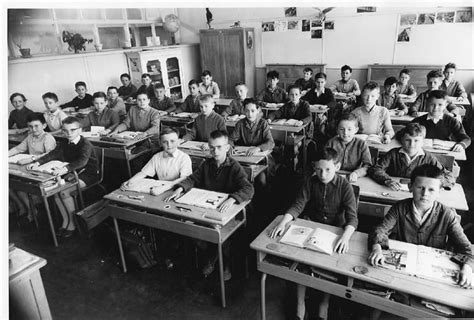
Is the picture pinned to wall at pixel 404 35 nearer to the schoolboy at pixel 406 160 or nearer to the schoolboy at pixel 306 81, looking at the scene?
the schoolboy at pixel 306 81

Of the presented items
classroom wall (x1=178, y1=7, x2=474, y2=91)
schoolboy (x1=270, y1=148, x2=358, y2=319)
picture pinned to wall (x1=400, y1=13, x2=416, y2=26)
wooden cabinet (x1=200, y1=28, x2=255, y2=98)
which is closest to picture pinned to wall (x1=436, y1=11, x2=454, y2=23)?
classroom wall (x1=178, y1=7, x2=474, y2=91)

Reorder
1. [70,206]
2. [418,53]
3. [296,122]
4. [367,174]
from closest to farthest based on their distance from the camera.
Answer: [367,174]
[70,206]
[296,122]
[418,53]

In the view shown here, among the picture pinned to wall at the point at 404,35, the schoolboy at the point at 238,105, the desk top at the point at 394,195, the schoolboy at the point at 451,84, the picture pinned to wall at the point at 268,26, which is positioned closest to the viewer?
the desk top at the point at 394,195

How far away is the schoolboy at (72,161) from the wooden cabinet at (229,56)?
4635 mm

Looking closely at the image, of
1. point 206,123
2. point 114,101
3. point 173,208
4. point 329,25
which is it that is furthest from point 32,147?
point 329,25

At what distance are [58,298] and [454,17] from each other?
21.9 feet

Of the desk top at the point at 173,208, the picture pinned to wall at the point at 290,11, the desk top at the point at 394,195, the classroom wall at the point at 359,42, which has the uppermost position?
the picture pinned to wall at the point at 290,11

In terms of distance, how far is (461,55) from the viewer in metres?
5.71

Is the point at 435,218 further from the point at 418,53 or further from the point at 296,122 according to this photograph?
the point at 418,53

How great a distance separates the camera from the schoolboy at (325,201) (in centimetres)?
200

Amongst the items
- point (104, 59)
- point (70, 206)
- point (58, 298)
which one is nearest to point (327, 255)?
point (58, 298)

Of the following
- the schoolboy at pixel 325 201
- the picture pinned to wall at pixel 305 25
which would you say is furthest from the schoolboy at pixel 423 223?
the picture pinned to wall at pixel 305 25

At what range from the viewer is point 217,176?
99.8 inches

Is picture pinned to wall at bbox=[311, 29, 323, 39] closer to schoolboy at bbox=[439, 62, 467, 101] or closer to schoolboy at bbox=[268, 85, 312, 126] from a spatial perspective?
schoolboy at bbox=[439, 62, 467, 101]
